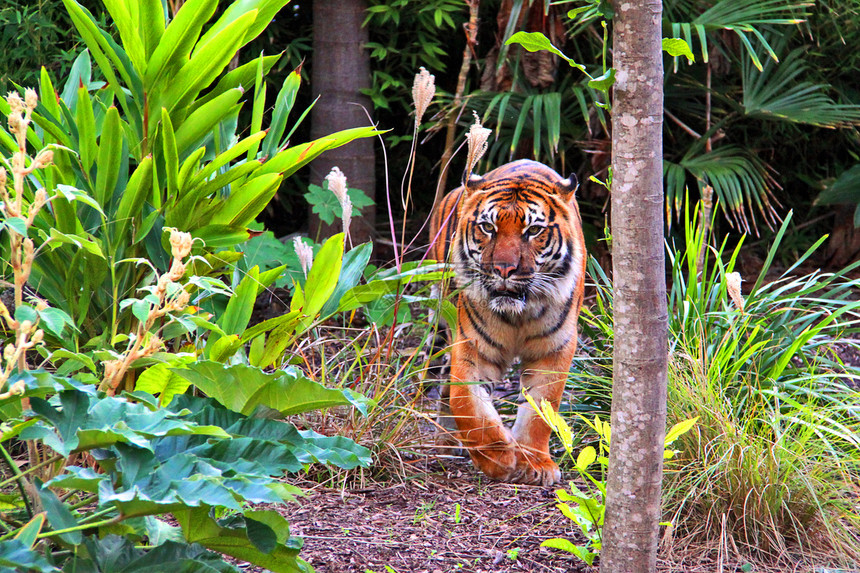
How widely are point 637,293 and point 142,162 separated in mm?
1607

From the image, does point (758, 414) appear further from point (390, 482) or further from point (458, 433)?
point (390, 482)

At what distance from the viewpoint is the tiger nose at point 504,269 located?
320cm

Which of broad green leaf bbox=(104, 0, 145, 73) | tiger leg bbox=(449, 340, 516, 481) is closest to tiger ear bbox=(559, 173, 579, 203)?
tiger leg bbox=(449, 340, 516, 481)

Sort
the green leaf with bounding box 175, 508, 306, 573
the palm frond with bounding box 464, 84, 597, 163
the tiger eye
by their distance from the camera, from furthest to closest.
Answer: the palm frond with bounding box 464, 84, 597, 163, the tiger eye, the green leaf with bounding box 175, 508, 306, 573

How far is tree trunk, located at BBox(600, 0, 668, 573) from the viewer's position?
185 cm

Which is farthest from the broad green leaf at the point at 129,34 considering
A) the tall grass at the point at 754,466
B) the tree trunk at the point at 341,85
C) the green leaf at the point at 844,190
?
the green leaf at the point at 844,190

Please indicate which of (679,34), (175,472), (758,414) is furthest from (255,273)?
(679,34)

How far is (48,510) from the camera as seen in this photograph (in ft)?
5.00

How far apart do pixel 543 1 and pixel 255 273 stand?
332cm

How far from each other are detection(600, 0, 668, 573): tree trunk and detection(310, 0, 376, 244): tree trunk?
149 inches

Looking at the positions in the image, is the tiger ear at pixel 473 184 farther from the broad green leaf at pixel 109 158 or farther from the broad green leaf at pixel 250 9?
the broad green leaf at pixel 109 158

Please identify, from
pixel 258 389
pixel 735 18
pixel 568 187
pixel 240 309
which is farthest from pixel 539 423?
pixel 735 18

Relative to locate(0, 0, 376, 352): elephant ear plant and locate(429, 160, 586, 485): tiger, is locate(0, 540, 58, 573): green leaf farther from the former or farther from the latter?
locate(429, 160, 586, 485): tiger

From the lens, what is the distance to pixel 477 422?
3.23 m
